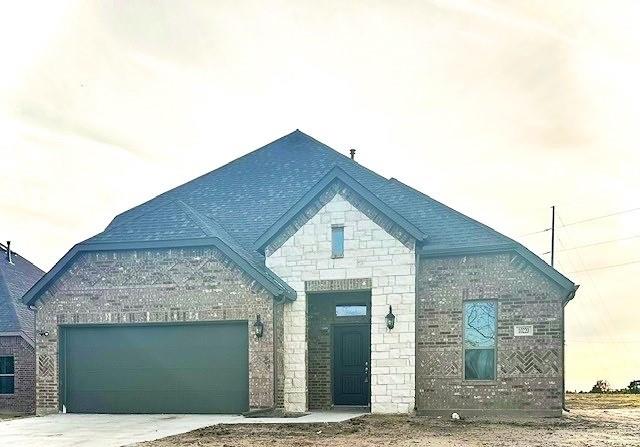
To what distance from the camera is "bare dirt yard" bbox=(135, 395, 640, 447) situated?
1324 centimetres

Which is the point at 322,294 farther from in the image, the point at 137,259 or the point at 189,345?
the point at 137,259

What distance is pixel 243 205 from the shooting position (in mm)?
23344

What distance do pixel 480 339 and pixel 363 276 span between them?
130 inches

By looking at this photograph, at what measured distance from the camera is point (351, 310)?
2030 centimetres

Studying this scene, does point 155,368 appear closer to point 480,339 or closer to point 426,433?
point 426,433

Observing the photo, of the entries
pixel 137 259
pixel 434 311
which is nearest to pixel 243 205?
pixel 137 259

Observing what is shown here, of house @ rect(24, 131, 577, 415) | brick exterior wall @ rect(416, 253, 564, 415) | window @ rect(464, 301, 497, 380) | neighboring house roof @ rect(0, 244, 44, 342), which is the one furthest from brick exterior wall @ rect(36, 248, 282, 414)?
neighboring house roof @ rect(0, 244, 44, 342)

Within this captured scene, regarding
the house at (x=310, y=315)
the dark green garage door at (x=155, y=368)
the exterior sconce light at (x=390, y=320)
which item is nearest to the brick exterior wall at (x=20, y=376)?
the house at (x=310, y=315)

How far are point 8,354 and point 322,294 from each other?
14.0 metres

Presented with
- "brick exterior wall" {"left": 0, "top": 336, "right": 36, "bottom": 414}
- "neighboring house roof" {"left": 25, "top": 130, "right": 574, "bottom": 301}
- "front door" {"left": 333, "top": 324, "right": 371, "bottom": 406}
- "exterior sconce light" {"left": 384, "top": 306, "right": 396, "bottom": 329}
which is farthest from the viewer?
"brick exterior wall" {"left": 0, "top": 336, "right": 36, "bottom": 414}

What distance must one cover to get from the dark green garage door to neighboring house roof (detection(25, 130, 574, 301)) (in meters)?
2.05

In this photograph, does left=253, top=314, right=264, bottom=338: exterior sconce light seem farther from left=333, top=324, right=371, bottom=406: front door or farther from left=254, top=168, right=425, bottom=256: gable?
left=333, top=324, right=371, bottom=406: front door

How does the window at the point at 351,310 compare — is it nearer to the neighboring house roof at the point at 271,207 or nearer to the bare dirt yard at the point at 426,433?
the neighboring house roof at the point at 271,207

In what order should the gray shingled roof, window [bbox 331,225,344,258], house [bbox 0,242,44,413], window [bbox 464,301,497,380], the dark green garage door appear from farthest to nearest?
house [bbox 0,242,44,413]
the gray shingled roof
window [bbox 331,225,344,258]
the dark green garage door
window [bbox 464,301,497,380]
